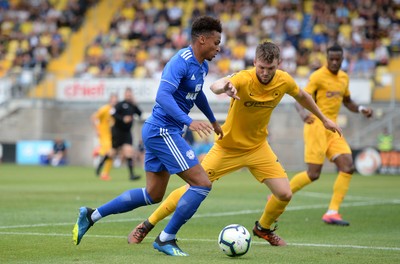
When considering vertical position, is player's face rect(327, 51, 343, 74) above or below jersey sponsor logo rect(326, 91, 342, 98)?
above

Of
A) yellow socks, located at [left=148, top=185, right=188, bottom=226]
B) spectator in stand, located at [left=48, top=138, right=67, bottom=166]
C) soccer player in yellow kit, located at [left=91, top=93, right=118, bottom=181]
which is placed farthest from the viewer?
spectator in stand, located at [left=48, top=138, right=67, bottom=166]

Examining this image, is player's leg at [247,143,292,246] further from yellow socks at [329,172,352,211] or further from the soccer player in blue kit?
yellow socks at [329,172,352,211]

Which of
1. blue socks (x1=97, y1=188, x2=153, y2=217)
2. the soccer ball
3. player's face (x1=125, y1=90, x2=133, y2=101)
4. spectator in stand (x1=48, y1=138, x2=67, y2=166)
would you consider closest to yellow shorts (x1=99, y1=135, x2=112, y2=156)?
player's face (x1=125, y1=90, x2=133, y2=101)

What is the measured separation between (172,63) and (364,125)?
80.0 ft

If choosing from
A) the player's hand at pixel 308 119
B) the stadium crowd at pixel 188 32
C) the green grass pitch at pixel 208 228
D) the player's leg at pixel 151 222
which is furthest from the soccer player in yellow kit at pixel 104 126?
the player's leg at pixel 151 222

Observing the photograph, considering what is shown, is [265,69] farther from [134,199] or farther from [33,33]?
[33,33]

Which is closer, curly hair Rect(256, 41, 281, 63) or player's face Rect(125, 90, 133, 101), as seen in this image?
curly hair Rect(256, 41, 281, 63)

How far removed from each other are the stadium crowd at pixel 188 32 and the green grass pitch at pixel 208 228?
1183 centimetres

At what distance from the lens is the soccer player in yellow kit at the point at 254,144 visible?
33.1 ft

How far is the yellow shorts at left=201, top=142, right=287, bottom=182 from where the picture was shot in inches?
413

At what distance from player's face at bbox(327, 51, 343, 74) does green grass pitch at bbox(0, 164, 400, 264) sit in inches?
94.7

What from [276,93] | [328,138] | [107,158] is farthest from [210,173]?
[107,158]

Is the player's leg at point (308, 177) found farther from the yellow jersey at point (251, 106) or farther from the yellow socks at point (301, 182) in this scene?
the yellow jersey at point (251, 106)

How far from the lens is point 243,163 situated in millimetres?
10555
